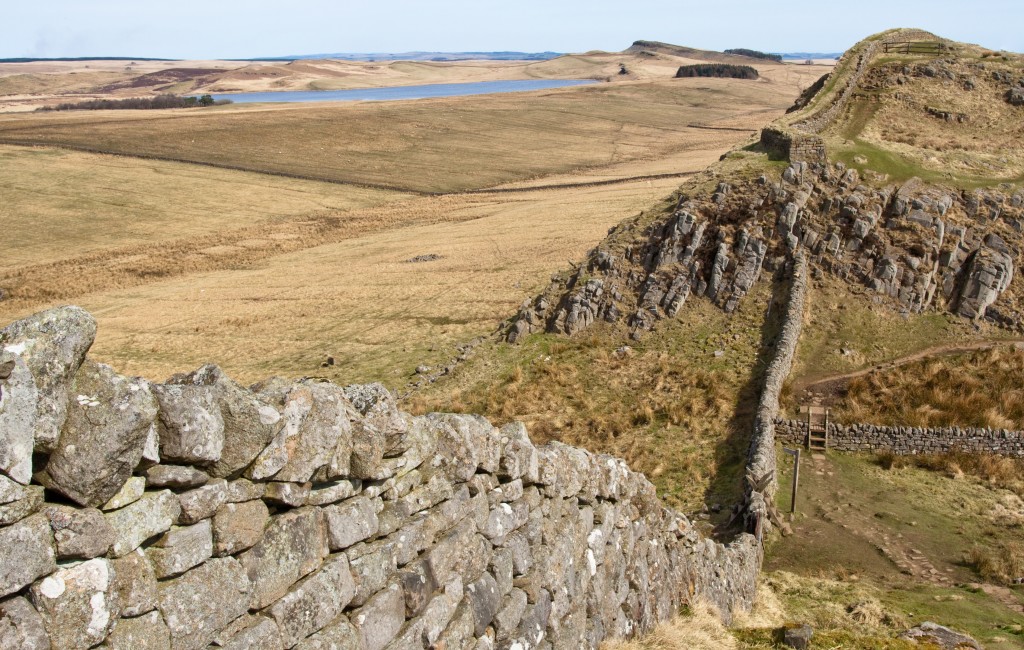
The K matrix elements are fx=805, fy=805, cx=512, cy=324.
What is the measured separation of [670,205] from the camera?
122 ft

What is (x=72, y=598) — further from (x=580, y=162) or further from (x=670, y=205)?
(x=580, y=162)

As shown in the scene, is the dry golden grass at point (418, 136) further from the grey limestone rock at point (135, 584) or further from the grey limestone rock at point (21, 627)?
the grey limestone rock at point (21, 627)

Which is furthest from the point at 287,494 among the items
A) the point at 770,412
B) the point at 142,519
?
the point at 770,412

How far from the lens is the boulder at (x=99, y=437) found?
16.8 ft

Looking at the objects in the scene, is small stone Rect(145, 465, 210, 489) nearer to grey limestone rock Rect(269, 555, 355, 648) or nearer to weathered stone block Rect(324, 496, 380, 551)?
grey limestone rock Rect(269, 555, 355, 648)

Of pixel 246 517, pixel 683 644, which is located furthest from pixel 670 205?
pixel 246 517

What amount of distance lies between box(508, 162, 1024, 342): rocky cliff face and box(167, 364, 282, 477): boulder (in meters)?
27.7

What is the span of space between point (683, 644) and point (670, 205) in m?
27.7

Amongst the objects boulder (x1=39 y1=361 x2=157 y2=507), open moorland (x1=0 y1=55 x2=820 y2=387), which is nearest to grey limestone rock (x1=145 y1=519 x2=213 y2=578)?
boulder (x1=39 y1=361 x2=157 y2=507)

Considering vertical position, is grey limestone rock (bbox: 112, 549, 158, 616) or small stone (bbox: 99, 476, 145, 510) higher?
small stone (bbox: 99, 476, 145, 510)

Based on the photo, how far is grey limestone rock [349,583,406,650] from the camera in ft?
23.1

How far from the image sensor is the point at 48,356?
16.7ft

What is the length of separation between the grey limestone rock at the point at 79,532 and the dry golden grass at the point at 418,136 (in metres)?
88.0

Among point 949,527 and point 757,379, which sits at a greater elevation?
point 757,379
